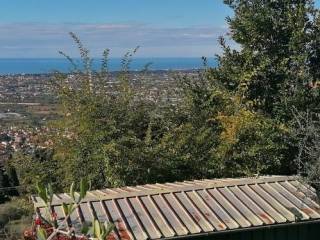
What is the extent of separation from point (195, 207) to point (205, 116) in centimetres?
605

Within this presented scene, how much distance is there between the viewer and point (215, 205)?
785 cm

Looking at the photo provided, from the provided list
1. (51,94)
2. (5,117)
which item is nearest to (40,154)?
(51,94)

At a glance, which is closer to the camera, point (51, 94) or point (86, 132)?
point (86, 132)

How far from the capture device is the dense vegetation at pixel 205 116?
459 inches

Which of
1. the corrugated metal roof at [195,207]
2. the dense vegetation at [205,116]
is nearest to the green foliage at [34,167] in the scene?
the dense vegetation at [205,116]

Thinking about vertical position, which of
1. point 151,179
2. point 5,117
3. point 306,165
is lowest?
point 5,117

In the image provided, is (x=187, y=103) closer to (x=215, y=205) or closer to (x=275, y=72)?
(x=275, y=72)

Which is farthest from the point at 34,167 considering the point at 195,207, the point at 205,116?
the point at 195,207

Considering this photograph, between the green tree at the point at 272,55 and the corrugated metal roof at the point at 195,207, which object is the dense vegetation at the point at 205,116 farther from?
the corrugated metal roof at the point at 195,207

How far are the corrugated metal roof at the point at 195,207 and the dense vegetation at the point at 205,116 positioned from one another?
7.79 feet

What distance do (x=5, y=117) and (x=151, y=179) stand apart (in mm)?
32153

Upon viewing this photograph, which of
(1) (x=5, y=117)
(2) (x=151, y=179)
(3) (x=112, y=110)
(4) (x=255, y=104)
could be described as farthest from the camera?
(1) (x=5, y=117)

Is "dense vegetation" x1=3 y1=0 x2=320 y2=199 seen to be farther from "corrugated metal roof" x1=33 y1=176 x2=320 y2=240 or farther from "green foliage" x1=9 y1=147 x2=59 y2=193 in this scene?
"corrugated metal roof" x1=33 y1=176 x2=320 y2=240

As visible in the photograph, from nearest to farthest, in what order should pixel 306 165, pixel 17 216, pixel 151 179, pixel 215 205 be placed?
pixel 215 205, pixel 306 165, pixel 151 179, pixel 17 216
